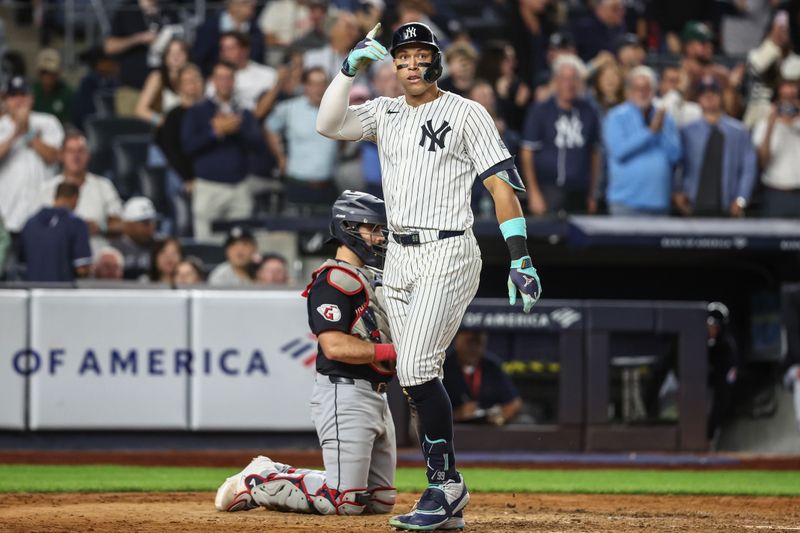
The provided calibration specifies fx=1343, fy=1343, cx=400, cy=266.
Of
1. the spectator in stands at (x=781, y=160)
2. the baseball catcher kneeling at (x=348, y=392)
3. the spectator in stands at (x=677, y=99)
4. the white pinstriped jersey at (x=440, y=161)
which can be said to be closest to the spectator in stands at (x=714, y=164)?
the spectator in stands at (x=677, y=99)

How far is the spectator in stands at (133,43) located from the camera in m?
13.6

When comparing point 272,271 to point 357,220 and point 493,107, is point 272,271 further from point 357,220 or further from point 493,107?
point 357,220

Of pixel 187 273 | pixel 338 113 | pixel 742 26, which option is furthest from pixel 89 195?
pixel 742 26

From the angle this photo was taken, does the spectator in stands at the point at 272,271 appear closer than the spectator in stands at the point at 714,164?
Yes

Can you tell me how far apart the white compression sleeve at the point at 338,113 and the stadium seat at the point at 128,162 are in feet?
24.3

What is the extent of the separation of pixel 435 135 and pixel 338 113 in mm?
404

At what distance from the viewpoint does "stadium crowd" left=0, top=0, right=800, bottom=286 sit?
11383mm

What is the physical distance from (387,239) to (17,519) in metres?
1.95

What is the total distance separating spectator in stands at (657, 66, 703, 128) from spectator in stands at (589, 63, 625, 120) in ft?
1.25

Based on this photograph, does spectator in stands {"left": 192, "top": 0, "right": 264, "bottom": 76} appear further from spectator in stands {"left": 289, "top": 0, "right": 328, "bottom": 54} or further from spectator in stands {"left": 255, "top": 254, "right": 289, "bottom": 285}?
spectator in stands {"left": 255, "top": 254, "right": 289, "bottom": 285}

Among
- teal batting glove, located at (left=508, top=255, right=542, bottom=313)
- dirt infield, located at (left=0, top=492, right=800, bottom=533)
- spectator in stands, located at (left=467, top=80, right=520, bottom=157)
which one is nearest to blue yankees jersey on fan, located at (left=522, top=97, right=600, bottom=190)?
spectator in stands, located at (left=467, top=80, right=520, bottom=157)

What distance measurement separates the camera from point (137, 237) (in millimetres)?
11445

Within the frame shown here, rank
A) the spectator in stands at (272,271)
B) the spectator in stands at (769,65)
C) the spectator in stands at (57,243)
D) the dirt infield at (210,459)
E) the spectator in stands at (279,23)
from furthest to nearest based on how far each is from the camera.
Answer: the spectator in stands at (279,23), the spectator in stands at (769,65), the spectator in stands at (272,271), the spectator in stands at (57,243), the dirt infield at (210,459)

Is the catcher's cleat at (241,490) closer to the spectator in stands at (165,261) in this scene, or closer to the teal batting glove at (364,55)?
the teal batting glove at (364,55)
